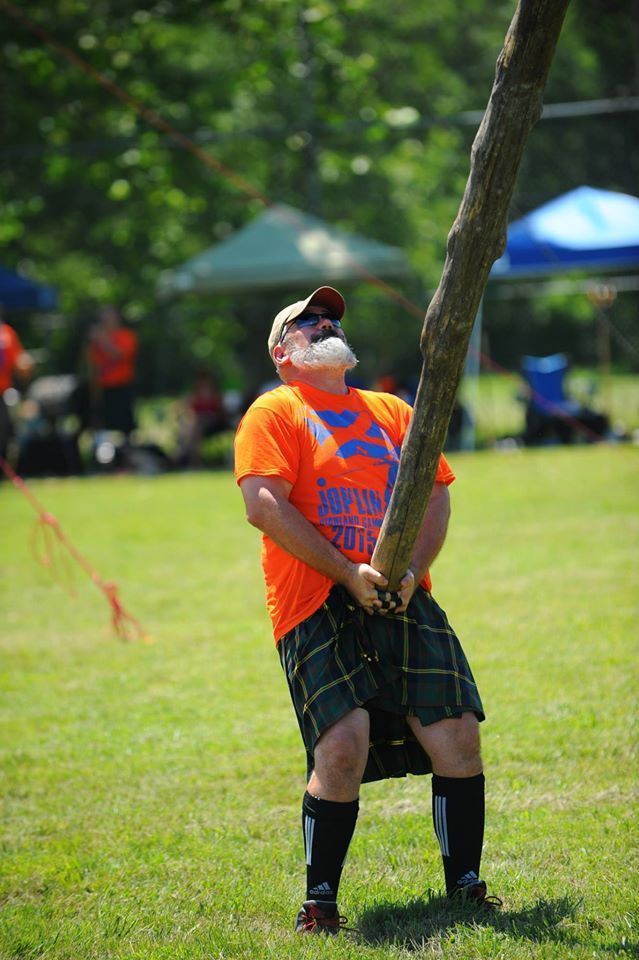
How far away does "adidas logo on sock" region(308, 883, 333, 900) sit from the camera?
131 inches

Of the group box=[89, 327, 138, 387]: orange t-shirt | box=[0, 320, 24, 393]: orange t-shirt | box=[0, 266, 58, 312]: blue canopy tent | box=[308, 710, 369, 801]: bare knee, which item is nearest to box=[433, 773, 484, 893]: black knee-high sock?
box=[308, 710, 369, 801]: bare knee

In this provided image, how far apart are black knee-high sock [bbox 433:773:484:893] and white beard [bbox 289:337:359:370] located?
1.18 metres

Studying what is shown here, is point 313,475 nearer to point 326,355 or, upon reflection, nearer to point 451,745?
point 326,355

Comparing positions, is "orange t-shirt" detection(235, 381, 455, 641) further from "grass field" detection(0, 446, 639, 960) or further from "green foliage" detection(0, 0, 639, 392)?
"green foliage" detection(0, 0, 639, 392)

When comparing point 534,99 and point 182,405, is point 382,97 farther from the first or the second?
point 534,99

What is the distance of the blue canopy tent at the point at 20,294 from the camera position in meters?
14.4

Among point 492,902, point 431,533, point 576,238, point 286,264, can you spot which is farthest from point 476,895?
point 286,264

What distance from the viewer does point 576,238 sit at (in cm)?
1318

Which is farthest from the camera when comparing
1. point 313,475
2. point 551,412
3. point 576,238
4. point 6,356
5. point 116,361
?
point 116,361

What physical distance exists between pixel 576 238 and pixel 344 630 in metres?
10.5

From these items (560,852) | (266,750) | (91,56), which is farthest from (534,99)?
(91,56)

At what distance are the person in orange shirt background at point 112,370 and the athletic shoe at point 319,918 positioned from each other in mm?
11872

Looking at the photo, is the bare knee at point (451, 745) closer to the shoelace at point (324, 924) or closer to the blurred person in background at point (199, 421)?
the shoelace at point (324, 924)

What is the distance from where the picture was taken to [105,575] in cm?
881
